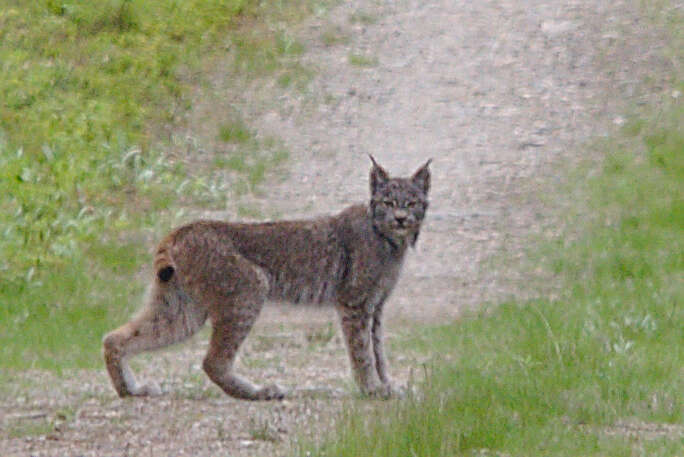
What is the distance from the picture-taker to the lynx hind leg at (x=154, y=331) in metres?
7.82

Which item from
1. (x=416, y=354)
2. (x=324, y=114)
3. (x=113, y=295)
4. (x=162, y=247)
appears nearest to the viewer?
(x=162, y=247)

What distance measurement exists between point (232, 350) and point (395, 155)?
6.08 metres

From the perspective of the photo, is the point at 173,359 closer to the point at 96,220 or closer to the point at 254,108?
the point at 96,220

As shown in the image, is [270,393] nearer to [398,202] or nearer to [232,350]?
[232,350]

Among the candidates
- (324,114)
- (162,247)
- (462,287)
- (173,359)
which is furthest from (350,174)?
(162,247)

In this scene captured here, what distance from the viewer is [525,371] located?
7.65m

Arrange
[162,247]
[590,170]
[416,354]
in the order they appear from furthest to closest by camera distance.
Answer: [590,170]
[416,354]
[162,247]

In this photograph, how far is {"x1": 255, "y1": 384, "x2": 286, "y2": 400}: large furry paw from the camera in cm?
773

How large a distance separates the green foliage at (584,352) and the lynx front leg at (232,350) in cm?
96

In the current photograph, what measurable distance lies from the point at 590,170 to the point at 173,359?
16.7 feet

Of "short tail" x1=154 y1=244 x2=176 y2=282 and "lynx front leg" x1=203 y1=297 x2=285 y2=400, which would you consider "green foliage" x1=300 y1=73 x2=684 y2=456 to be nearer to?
"lynx front leg" x1=203 y1=297 x2=285 y2=400

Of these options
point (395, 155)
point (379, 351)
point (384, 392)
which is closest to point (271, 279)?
point (379, 351)

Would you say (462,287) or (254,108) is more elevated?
(254,108)

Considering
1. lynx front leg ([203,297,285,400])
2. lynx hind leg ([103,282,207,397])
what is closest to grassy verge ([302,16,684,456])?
lynx front leg ([203,297,285,400])
